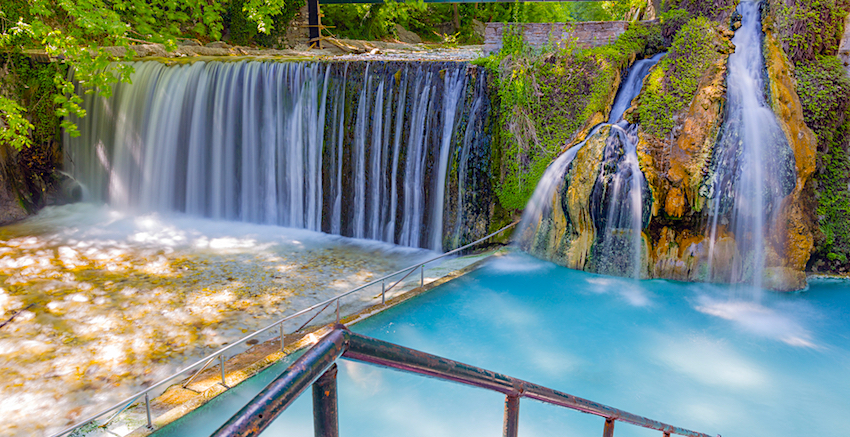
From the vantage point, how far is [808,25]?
8.41 metres

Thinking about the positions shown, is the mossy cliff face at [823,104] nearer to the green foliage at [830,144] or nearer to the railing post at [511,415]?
the green foliage at [830,144]

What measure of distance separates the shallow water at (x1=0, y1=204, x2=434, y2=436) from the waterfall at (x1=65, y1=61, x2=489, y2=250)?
23.8 inches

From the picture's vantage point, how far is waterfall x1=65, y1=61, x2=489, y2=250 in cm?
1005

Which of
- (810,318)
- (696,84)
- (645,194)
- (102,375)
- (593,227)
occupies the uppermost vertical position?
(696,84)

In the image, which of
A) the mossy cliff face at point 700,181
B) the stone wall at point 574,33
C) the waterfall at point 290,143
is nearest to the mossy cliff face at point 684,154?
the mossy cliff face at point 700,181

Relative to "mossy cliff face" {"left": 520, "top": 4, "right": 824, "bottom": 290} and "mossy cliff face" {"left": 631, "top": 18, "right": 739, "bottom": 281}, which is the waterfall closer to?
"mossy cliff face" {"left": 520, "top": 4, "right": 824, "bottom": 290}

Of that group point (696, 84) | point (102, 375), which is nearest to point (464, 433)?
point (102, 375)

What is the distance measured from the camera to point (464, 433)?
14.8 ft

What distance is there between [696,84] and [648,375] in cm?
499

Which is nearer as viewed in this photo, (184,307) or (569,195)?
(184,307)

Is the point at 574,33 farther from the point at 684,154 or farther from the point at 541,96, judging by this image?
the point at 684,154

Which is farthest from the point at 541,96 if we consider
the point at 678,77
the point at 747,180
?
the point at 747,180

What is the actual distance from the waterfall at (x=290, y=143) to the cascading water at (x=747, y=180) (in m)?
3.92

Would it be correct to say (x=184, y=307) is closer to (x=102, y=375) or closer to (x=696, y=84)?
(x=102, y=375)
